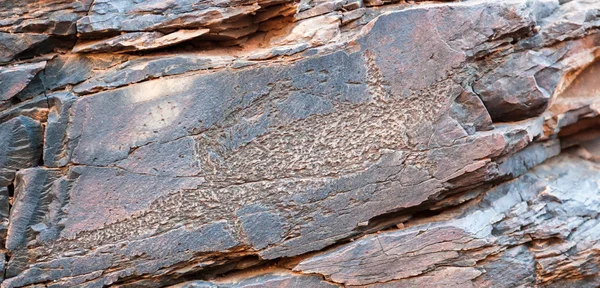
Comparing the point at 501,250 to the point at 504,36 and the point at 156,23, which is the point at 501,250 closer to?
the point at 504,36

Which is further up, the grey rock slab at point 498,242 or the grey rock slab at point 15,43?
the grey rock slab at point 15,43

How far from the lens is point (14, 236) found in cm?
272

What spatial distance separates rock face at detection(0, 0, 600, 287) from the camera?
2.76 meters

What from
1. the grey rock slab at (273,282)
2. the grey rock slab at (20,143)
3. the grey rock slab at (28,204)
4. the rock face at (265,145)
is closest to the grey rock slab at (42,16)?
the rock face at (265,145)

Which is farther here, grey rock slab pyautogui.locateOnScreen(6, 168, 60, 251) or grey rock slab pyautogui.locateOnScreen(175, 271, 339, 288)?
grey rock slab pyautogui.locateOnScreen(175, 271, 339, 288)

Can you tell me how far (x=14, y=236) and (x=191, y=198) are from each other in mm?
1003

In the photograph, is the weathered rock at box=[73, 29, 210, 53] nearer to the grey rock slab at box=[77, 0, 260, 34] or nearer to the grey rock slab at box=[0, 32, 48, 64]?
the grey rock slab at box=[77, 0, 260, 34]

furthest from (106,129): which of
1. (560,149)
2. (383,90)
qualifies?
(560,149)

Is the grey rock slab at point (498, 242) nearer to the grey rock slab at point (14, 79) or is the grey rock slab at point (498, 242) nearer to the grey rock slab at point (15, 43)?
the grey rock slab at point (14, 79)

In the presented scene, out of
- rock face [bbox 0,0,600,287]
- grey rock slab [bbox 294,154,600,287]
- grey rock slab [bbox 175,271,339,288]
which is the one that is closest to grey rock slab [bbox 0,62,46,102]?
rock face [bbox 0,0,600,287]

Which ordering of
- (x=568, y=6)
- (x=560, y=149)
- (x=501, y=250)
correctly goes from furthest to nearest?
(x=560, y=149), (x=568, y=6), (x=501, y=250)

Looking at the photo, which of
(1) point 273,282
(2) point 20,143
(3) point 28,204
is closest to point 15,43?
(2) point 20,143

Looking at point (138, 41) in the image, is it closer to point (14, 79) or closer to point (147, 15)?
point (147, 15)

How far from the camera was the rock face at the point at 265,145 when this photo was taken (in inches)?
108
